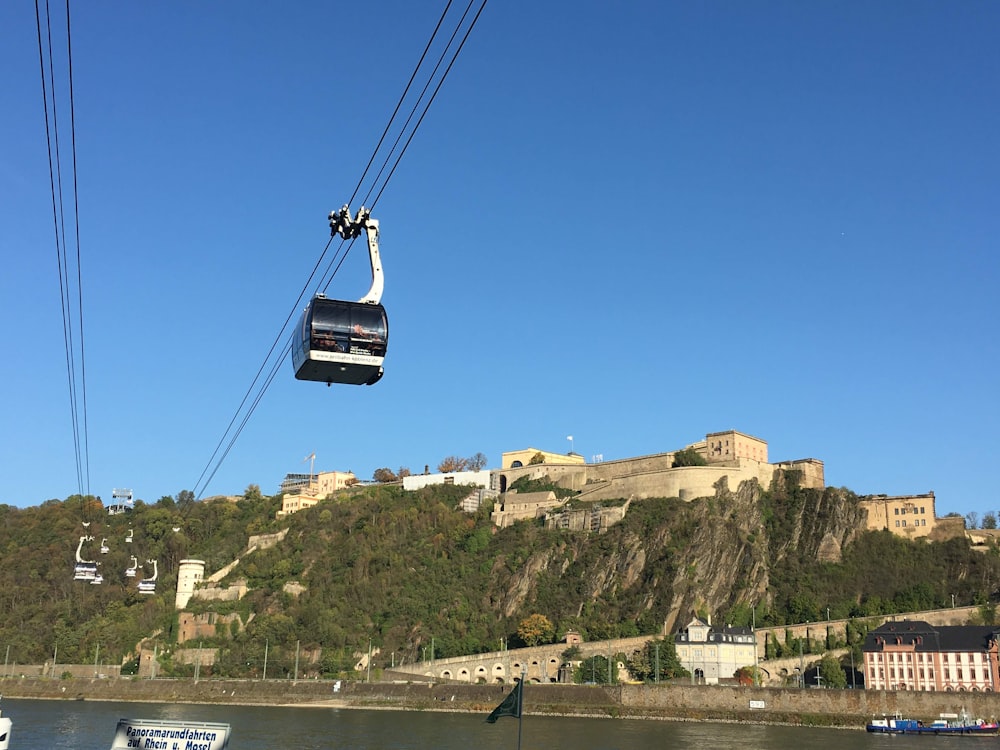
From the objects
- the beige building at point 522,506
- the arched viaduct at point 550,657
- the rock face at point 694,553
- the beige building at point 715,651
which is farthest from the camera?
the beige building at point 522,506

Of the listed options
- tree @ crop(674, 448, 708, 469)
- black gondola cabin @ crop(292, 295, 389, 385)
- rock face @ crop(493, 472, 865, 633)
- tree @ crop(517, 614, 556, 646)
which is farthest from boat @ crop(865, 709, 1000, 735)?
black gondola cabin @ crop(292, 295, 389, 385)

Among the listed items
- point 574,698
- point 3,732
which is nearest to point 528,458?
point 574,698

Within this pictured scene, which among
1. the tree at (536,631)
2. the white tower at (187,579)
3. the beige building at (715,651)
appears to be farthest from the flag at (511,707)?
the white tower at (187,579)

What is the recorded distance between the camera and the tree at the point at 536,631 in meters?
96.4

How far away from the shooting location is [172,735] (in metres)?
18.8

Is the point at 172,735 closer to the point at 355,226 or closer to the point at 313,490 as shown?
the point at 355,226

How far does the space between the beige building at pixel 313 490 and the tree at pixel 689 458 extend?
2251 inches

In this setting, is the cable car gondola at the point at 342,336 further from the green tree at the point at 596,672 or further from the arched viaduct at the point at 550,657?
the arched viaduct at the point at 550,657

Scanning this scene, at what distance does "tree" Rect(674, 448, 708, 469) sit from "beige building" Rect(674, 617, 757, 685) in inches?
1248

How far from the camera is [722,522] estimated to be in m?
106

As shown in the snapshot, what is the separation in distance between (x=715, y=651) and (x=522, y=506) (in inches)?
1686

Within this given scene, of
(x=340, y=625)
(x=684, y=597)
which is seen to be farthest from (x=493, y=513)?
(x=684, y=597)

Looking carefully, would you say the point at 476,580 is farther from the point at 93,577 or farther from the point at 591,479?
the point at 93,577

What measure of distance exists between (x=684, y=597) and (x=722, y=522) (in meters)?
11.4
